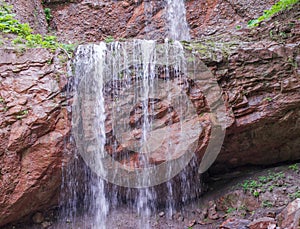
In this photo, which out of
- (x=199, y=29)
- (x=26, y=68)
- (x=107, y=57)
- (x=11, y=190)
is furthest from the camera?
(x=199, y=29)

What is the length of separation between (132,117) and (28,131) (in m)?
1.59

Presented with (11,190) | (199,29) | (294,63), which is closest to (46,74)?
(11,190)

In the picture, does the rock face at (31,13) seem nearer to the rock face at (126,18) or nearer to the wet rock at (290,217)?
the rock face at (126,18)

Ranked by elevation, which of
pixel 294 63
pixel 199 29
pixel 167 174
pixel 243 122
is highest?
pixel 199 29

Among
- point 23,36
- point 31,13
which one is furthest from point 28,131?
point 31,13

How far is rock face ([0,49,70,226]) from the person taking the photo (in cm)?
446

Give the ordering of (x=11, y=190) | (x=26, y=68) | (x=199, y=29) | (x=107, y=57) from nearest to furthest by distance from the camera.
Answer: (x=11, y=190), (x=26, y=68), (x=107, y=57), (x=199, y=29)

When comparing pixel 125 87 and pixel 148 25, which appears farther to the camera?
pixel 148 25

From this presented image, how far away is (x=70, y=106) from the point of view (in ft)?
15.6

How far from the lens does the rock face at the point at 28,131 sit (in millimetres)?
4461

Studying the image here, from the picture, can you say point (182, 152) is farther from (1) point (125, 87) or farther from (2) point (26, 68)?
(2) point (26, 68)

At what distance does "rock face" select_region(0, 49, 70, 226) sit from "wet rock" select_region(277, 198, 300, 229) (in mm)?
3317

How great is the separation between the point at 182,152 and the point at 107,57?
2.02 metres

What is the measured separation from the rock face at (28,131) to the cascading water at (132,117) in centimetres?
28
